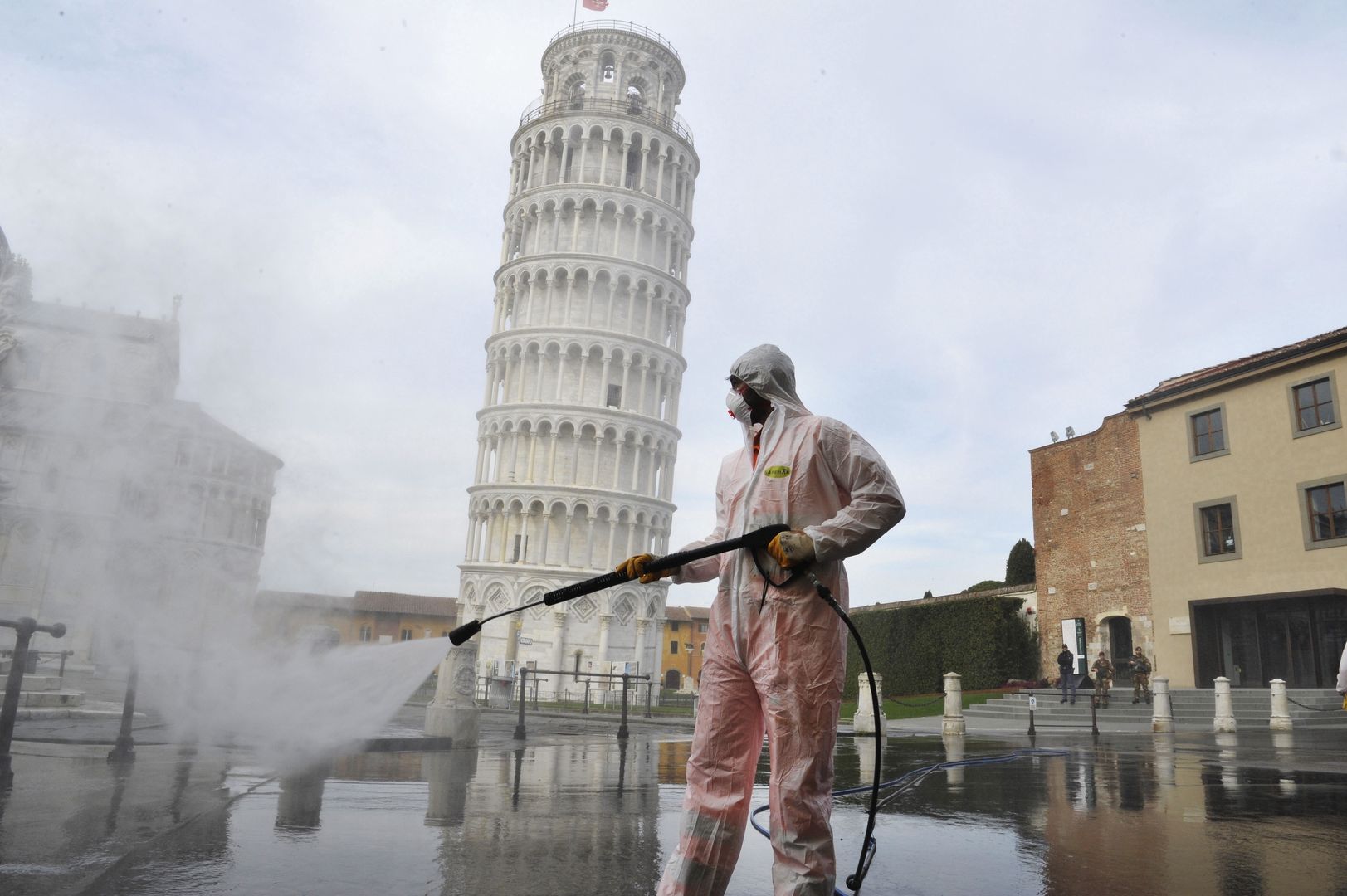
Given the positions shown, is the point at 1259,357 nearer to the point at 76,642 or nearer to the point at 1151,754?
the point at 1151,754

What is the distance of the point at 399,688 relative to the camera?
9.62 metres

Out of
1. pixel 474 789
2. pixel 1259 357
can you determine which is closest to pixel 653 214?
pixel 1259 357

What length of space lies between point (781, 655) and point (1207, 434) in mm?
29187

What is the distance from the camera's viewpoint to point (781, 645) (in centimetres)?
326

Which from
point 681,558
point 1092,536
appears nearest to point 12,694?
point 681,558

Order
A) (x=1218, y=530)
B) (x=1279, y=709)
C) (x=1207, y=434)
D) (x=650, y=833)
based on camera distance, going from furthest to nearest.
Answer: (x=1207, y=434) → (x=1218, y=530) → (x=1279, y=709) → (x=650, y=833)

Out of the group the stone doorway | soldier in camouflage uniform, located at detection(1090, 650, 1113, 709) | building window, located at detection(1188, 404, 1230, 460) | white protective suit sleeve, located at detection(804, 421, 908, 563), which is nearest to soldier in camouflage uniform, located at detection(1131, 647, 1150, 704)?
soldier in camouflage uniform, located at detection(1090, 650, 1113, 709)

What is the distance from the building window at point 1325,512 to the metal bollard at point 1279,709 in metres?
7.41

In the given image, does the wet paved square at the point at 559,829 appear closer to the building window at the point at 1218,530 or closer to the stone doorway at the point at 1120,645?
the building window at the point at 1218,530

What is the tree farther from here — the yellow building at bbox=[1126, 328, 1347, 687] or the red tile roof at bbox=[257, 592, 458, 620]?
the red tile roof at bbox=[257, 592, 458, 620]

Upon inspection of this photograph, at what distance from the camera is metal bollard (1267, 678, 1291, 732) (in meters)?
18.3

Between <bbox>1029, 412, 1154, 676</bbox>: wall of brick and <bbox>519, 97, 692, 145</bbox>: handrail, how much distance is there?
3744 cm


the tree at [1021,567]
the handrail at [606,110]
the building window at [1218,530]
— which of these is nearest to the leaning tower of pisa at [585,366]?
the handrail at [606,110]

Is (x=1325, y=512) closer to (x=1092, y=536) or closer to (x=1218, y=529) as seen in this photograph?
(x=1218, y=529)
